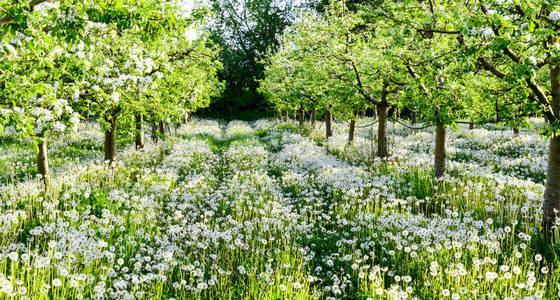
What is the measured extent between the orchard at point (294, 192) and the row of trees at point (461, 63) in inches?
2.0

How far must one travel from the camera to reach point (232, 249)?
597 centimetres

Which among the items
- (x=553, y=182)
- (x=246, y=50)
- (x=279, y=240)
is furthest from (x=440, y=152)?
(x=246, y=50)

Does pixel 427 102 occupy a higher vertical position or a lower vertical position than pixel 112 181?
higher

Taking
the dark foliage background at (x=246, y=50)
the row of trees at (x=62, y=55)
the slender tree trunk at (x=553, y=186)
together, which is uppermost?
the dark foliage background at (x=246, y=50)

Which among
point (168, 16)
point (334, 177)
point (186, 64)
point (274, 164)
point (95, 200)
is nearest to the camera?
point (168, 16)

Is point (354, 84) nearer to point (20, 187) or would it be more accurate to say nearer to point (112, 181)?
point (112, 181)

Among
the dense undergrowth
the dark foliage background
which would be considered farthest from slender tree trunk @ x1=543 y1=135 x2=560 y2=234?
the dark foliage background

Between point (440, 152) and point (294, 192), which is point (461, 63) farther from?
point (294, 192)

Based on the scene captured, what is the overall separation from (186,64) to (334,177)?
944cm

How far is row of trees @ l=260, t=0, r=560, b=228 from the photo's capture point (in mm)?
5121

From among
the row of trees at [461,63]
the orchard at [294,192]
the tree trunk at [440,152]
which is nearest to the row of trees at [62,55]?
the orchard at [294,192]

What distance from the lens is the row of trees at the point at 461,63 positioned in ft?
16.8

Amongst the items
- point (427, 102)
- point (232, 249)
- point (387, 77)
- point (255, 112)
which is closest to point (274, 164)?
point (387, 77)

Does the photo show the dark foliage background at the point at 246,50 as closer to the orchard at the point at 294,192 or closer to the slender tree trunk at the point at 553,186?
the orchard at the point at 294,192
